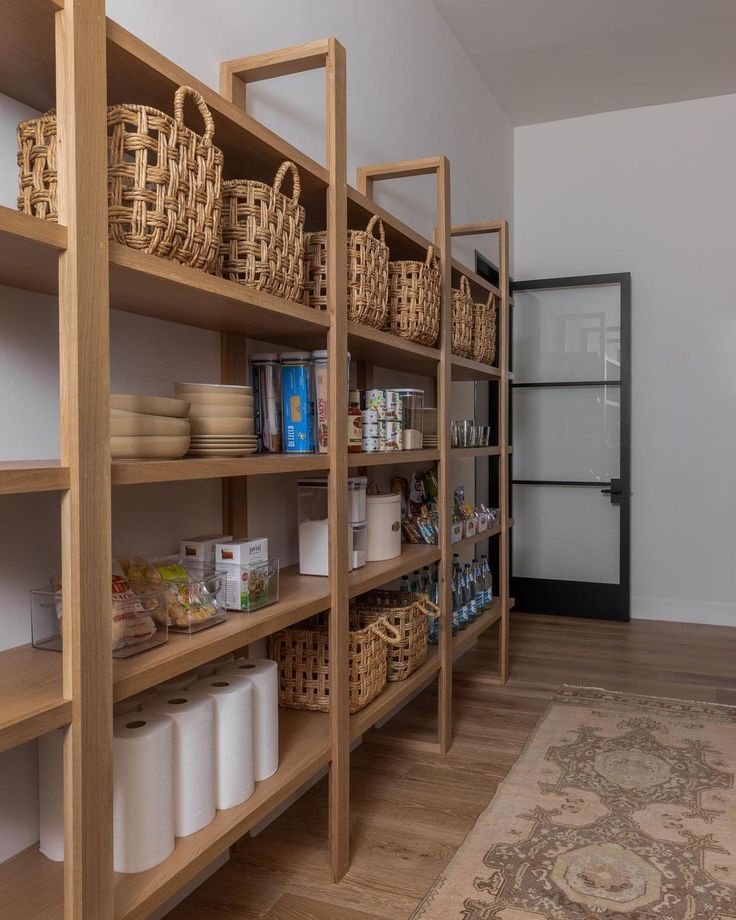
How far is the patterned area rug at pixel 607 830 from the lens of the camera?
188cm

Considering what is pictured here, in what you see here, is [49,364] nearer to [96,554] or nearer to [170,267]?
[170,267]

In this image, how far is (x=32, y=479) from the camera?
102 centimetres

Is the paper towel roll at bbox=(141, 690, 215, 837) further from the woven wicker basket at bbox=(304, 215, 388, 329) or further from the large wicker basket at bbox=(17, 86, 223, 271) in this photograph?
the woven wicker basket at bbox=(304, 215, 388, 329)

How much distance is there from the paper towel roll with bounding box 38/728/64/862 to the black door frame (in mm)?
3991

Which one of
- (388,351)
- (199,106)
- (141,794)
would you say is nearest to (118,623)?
(141,794)

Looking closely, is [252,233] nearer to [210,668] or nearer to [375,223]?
[375,223]

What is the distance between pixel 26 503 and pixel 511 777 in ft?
6.00

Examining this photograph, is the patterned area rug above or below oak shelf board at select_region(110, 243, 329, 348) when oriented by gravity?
below

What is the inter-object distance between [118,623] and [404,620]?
129 centimetres

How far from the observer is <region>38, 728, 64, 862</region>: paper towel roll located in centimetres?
136

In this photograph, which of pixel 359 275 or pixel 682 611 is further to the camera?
pixel 682 611

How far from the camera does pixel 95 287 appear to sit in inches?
43.4

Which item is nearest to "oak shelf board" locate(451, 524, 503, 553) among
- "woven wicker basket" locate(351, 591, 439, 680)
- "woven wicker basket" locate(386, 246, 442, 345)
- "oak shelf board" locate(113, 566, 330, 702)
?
"woven wicker basket" locate(351, 591, 439, 680)

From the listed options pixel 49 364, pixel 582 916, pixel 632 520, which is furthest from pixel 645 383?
pixel 49 364
